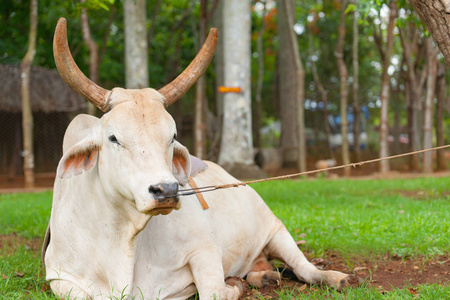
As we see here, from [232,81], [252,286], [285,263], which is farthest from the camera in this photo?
[232,81]

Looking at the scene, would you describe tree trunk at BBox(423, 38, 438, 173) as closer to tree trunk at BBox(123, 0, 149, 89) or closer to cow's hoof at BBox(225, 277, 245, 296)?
tree trunk at BBox(123, 0, 149, 89)

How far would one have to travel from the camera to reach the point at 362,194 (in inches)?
290

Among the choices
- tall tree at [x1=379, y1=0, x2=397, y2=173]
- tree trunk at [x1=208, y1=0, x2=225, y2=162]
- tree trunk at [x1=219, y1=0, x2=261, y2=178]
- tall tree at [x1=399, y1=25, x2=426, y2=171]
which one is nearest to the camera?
tree trunk at [x1=219, y1=0, x2=261, y2=178]

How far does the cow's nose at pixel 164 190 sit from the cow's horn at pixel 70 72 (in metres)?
0.68

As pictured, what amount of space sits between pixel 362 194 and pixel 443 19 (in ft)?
14.7

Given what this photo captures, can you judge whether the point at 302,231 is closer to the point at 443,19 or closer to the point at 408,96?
the point at 443,19

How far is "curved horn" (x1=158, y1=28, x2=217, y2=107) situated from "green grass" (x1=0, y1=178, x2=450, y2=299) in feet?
4.40

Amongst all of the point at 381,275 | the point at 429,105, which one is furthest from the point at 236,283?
A: the point at 429,105

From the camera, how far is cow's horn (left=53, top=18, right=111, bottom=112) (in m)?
2.85

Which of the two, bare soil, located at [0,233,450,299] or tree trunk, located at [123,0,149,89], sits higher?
tree trunk, located at [123,0,149,89]

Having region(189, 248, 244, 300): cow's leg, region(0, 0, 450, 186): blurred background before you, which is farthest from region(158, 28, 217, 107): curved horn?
region(0, 0, 450, 186): blurred background

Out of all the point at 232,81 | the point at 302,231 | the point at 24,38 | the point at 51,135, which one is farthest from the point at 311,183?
the point at 24,38

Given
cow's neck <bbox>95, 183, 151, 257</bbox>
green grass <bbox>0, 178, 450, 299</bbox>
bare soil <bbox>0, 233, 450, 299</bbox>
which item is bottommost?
bare soil <bbox>0, 233, 450, 299</bbox>

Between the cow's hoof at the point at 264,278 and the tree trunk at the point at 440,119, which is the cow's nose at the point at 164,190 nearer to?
the cow's hoof at the point at 264,278
